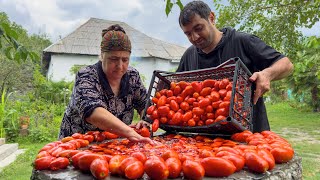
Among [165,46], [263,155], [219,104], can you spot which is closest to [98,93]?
[219,104]

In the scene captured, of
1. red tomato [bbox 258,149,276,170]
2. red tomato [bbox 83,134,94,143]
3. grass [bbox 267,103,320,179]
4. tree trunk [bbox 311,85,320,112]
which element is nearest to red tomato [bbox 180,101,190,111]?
red tomato [bbox 83,134,94,143]

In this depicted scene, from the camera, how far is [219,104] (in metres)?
2.34

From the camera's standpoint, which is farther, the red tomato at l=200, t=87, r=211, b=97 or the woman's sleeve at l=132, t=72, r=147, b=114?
the woman's sleeve at l=132, t=72, r=147, b=114

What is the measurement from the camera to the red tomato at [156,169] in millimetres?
1522

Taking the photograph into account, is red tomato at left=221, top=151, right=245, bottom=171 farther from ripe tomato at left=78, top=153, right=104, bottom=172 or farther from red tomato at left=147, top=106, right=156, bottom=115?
red tomato at left=147, top=106, right=156, bottom=115

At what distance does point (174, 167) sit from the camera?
5.16ft

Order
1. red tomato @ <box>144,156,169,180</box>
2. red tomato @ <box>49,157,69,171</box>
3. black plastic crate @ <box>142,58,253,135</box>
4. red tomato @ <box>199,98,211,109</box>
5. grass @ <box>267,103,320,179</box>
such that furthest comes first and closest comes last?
1. grass @ <box>267,103,320,179</box>
2. red tomato @ <box>199,98,211,109</box>
3. black plastic crate @ <box>142,58,253,135</box>
4. red tomato @ <box>49,157,69,171</box>
5. red tomato @ <box>144,156,169,180</box>

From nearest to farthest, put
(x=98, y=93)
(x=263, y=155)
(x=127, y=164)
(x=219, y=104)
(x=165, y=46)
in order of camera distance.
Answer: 1. (x=127, y=164)
2. (x=263, y=155)
3. (x=219, y=104)
4. (x=98, y=93)
5. (x=165, y=46)

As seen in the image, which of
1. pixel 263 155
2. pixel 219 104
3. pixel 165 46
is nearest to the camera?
pixel 263 155

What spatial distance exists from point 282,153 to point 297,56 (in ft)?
28.1

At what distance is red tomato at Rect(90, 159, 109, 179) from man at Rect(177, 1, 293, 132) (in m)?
1.61

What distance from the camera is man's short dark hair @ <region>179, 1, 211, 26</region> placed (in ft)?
9.57

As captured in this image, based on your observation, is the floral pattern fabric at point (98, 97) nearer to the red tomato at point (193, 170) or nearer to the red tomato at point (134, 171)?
the red tomato at point (134, 171)

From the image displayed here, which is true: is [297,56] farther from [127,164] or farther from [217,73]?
[127,164]
